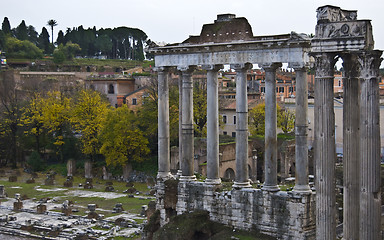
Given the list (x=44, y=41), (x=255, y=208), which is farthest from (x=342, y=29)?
(x=44, y=41)

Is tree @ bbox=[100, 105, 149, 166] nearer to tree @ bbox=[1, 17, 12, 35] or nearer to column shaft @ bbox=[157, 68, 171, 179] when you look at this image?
column shaft @ bbox=[157, 68, 171, 179]

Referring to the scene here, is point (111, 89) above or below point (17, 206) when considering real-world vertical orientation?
above

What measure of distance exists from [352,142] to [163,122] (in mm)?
11041

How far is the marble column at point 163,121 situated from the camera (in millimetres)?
23844

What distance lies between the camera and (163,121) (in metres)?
24.0

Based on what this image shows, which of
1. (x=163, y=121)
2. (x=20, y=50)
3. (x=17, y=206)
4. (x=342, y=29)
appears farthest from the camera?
(x=20, y=50)

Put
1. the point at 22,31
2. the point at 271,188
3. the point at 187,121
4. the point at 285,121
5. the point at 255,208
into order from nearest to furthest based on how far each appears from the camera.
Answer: the point at 271,188, the point at 255,208, the point at 187,121, the point at 285,121, the point at 22,31

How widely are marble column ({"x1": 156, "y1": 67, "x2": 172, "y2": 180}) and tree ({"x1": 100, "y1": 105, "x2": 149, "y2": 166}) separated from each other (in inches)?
771

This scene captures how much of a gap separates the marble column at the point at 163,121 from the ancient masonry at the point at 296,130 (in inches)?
1.5

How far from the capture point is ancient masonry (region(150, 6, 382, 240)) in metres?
13.0

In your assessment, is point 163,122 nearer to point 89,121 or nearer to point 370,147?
point 370,147

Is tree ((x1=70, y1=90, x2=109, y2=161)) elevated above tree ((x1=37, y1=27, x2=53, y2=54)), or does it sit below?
below

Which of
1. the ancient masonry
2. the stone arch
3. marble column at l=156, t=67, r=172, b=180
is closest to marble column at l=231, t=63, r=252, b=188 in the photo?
the ancient masonry

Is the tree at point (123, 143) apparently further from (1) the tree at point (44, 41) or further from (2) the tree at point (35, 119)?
(1) the tree at point (44, 41)
